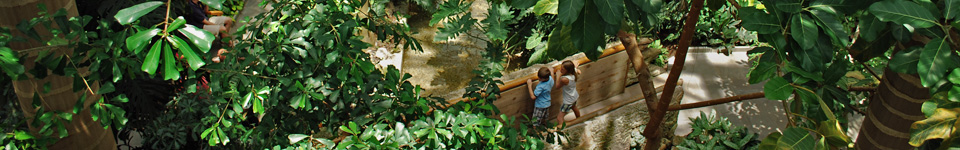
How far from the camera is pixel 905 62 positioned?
95.5 inches

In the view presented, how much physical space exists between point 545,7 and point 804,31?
0.79 m

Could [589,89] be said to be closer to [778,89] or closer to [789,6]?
[778,89]

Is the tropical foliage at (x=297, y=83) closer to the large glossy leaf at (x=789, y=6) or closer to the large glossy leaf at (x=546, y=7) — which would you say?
the large glossy leaf at (x=546, y=7)

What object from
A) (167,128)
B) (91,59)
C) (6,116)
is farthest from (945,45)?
(6,116)

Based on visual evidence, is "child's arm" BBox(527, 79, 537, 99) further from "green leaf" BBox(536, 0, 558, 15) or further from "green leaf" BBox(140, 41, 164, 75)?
"green leaf" BBox(140, 41, 164, 75)

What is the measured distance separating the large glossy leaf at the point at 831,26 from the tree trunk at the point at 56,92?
2.65 metres

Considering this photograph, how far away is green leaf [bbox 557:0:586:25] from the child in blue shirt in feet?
10.1

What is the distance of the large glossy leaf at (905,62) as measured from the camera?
7.90 ft

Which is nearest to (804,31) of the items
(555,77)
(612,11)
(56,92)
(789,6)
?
(789,6)

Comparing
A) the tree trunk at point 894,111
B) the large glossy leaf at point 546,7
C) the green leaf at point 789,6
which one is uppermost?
the green leaf at point 789,6

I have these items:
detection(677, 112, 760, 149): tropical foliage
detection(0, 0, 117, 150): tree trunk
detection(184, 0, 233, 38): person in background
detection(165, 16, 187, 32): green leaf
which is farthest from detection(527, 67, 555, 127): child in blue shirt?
detection(165, 16, 187, 32): green leaf

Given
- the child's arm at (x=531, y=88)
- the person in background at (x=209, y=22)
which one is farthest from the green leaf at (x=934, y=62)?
the person in background at (x=209, y=22)

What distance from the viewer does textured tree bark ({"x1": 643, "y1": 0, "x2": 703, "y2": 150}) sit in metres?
3.28

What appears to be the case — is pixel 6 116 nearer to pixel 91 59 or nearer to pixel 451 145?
pixel 91 59
